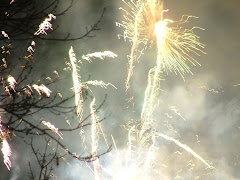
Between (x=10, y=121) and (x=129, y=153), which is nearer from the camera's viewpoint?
(x=10, y=121)

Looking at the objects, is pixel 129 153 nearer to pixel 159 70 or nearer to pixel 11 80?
pixel 159 70

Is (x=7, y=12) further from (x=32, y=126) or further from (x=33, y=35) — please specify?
(x=32, y=126)

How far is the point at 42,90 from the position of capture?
5.46 metres

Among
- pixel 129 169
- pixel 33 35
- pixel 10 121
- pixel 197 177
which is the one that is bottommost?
pixel 10 121

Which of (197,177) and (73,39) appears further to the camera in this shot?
(197,177)

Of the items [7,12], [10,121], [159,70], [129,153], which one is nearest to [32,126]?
[10,121]

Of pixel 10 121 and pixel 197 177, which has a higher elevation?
pixel 197 177

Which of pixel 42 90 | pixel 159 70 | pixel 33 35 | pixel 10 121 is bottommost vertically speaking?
pixel 10 121

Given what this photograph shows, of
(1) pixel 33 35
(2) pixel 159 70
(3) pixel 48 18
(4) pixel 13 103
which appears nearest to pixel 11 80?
(4) pixel 13 103

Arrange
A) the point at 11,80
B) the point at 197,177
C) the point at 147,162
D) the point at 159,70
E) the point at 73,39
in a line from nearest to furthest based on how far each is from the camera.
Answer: the point at 73,39
the point at 11,80
the point at 159,70
the point at 147,162
the point at 197,177

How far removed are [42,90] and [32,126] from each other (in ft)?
2.02

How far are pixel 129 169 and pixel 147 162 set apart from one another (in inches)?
54.7

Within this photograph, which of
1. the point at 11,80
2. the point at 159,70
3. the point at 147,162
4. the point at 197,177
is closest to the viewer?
Answer: the point at 11,80

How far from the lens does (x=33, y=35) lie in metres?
5.54
